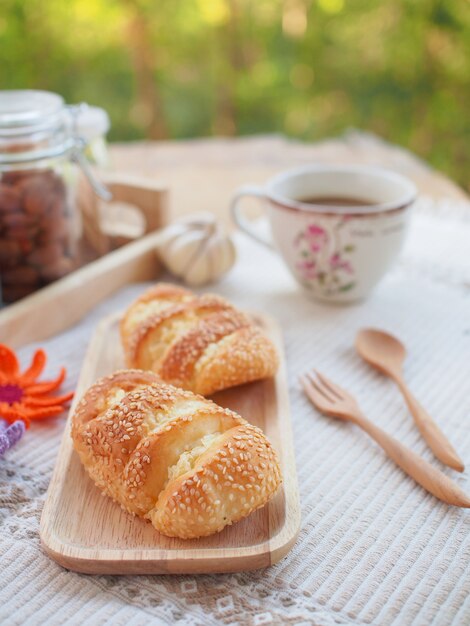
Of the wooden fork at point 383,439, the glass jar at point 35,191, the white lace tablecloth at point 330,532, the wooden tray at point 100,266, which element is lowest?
the white lace tablecloth at point 330,532

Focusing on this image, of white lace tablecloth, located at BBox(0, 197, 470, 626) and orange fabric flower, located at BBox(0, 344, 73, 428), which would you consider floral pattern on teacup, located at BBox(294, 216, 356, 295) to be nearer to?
white lace tablecloth, located at BBox(0, 197, 470, 626)

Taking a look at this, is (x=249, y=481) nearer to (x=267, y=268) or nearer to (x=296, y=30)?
(x=267, y=268)

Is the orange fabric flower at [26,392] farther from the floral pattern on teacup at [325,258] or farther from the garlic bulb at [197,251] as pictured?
the floral pattern on teacup at [325,258]

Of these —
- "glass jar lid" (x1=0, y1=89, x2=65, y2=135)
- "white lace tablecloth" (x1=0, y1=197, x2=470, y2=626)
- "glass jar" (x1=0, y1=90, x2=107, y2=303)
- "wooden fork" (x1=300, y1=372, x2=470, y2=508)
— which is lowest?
"white lace tablecloth" (x1=0, y1=197, x2=470, y2=626)

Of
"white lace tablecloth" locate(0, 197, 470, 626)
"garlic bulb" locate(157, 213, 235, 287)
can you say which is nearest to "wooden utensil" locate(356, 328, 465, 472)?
"white lace tablecloth" locate(0, 197, 470, 626)

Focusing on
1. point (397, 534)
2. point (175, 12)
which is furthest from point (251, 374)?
point (175, 12)

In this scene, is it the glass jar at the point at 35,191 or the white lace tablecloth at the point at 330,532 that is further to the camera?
the glass jar at the point at 35,191

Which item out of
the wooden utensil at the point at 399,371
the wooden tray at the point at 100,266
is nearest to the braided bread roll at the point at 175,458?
the wooden utensil at the point at 399,371

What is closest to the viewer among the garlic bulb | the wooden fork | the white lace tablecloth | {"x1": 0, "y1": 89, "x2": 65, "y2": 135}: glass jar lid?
the white lace tablecloth
